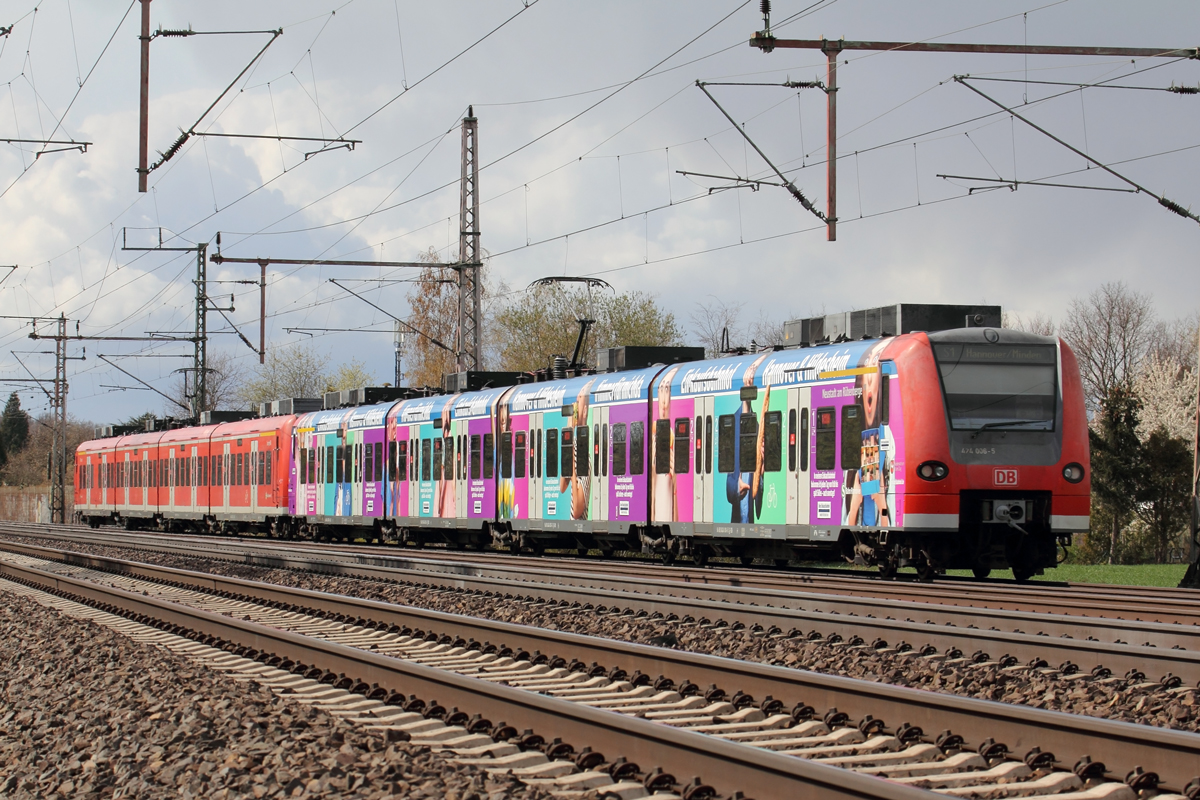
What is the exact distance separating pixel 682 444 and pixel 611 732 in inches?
555

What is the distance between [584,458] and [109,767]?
662 inches

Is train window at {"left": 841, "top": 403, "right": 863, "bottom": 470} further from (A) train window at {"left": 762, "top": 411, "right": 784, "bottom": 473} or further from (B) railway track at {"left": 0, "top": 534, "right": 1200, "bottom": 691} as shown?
(B) railway track at {"left": 0, "top": 534, "right": 1200, "bottom": 691}

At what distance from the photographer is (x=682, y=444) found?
20.7 m

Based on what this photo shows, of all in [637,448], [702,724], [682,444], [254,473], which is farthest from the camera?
[254,473]

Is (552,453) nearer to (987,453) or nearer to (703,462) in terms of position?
(703,462)

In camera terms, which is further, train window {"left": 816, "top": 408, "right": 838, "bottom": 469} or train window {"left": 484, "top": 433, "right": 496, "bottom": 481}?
train window {"left": 484, "top": 433, "right": 496, "bottom": 481}

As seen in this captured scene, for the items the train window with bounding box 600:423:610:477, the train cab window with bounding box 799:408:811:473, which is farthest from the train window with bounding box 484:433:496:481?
the train cab window with bounding box 799:408:811:473

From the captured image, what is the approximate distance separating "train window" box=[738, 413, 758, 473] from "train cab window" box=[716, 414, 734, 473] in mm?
229

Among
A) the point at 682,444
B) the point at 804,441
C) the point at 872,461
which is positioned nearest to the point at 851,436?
the point at 872,461

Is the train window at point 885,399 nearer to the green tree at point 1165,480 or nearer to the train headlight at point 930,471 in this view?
the train headlight at point 930,471

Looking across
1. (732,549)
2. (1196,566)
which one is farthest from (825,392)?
(1196,566)

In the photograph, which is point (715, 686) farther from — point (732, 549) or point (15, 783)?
point (732, 549)

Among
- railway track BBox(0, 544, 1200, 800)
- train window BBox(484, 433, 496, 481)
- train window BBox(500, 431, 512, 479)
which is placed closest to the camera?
railway track BBox(0, 544, 1200, 800)

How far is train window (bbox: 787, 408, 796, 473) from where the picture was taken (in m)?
18.1
